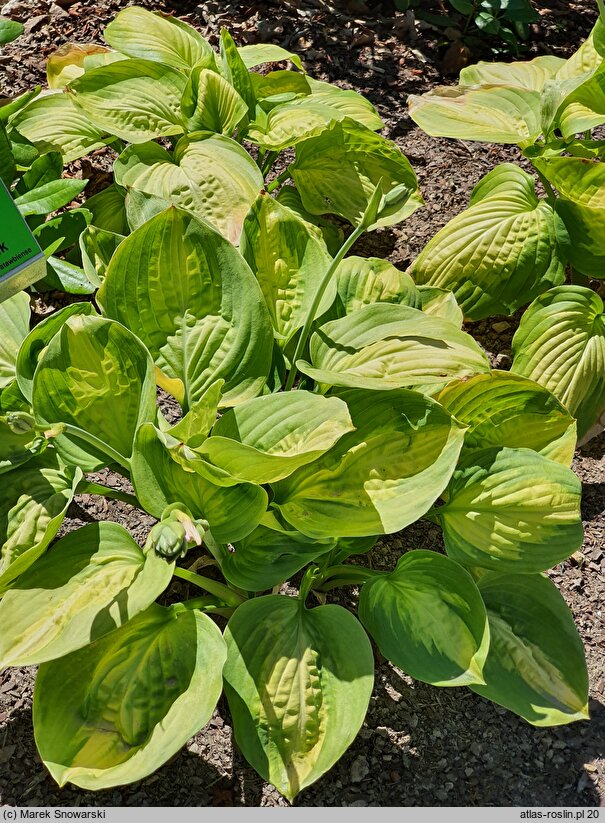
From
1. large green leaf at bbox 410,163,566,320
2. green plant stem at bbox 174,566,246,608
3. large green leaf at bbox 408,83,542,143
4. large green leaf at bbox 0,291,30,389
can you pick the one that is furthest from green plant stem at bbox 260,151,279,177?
green plant stem at bbox 174,566,246,608

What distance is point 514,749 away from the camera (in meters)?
1.54

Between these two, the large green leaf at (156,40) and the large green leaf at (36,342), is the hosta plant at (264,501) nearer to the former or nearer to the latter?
the large green leaf at (36,342)

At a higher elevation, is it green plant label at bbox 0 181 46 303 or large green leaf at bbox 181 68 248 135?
green plant label at bbox 0 181 46 303

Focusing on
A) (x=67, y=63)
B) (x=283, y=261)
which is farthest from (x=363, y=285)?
A: (x=67, y=63)

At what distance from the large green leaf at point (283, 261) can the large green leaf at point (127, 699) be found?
0.65 m

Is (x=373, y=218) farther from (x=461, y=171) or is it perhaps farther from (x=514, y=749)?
(x=461, y=171)

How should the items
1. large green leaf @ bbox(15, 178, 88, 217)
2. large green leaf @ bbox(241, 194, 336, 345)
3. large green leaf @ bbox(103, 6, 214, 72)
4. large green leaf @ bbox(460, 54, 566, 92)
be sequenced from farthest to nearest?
large green leaf @ bbox(460, 54, 566, 92)
large green leaf @ bbox(103, 6, 214, 72)
large green leaf @ bbox(15, 178, 88, 217)
large green leaf @ bbox(241, 194, 336, 345)

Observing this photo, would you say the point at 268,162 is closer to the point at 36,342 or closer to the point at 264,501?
the point at 36,342

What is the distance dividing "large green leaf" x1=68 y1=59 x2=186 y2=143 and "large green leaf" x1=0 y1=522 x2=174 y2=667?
111 cm

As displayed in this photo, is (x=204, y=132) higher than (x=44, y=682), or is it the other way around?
(x=204, y=132)

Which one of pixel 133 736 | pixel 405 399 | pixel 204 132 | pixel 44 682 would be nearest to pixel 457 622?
pixel 405 399

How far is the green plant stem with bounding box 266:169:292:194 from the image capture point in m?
2.20

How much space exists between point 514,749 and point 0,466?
3.60 feet

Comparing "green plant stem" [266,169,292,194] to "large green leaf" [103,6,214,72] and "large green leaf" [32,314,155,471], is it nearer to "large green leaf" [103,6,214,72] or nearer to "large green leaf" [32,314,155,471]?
"large green leaf" [103,6,214,72]
